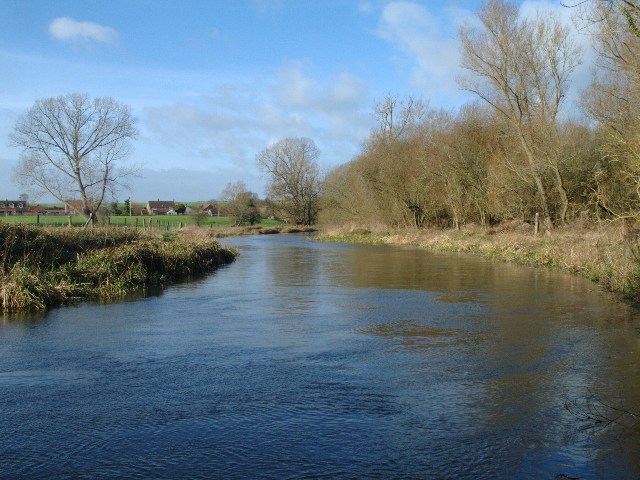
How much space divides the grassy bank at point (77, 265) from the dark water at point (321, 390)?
1.09 metres

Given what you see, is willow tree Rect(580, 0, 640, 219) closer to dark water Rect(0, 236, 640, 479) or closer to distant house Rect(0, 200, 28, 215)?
dark water Rect(0, 236, 640, 479)

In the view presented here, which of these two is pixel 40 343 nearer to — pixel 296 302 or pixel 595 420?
pixel 296 302

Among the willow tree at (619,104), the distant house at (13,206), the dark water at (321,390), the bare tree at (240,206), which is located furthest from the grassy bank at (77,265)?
the distant house at (13,206)

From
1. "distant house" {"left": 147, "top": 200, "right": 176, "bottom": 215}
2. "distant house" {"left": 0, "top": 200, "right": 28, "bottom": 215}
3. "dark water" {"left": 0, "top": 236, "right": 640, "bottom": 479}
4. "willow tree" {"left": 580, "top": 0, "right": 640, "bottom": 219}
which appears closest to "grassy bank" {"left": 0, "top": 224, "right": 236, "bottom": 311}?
"dark water" {"left": 0, "top": 236, "right": 640, "bottom": 479}

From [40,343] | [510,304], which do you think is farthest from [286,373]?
[510,304]

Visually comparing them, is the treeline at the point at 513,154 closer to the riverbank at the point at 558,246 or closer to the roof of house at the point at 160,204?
the riverbank at the point at 558,246

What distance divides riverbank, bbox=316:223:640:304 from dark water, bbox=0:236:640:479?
5.25 ft

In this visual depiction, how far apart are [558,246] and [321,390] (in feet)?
57.6

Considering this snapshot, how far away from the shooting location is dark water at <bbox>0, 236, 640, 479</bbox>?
5180 millimetres

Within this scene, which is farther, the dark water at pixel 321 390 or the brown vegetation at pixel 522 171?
the brown vegetation at pixel 522 171

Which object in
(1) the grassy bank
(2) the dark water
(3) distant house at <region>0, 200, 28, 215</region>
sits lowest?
(2) the dark water

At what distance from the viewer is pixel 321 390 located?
706 cm

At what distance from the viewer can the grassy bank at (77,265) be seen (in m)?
13.5

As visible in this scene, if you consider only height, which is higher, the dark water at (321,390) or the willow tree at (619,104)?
the willow tree at (619,104)
